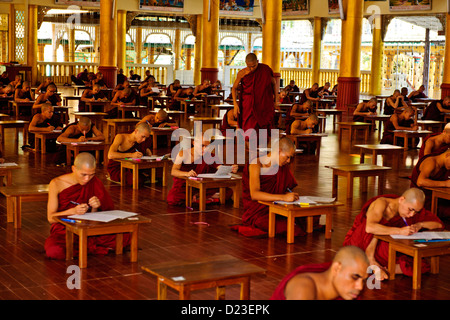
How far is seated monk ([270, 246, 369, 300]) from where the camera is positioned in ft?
11.6

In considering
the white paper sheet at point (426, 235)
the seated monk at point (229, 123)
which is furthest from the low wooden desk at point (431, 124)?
the white paper sheet at point (426, 235)

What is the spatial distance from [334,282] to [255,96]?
8.22 m

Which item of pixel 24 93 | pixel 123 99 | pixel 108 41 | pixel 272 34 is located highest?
pixel 272 34

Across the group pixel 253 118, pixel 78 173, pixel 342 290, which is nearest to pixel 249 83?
pixel 253 118

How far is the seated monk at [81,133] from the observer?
35.4 ft

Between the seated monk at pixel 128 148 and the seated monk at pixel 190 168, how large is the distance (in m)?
0.91

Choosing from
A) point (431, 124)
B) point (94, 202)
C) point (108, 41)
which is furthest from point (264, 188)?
point (108, 41)

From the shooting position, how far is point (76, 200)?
605 cm

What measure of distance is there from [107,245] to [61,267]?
575mm

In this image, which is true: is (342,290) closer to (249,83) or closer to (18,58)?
(249,83)

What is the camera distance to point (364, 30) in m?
28.5

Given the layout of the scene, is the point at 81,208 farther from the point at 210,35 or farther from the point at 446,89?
the point at 210,35

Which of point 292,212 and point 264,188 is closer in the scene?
point 292,212

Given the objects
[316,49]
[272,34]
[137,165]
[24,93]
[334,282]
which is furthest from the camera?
[316,49]
